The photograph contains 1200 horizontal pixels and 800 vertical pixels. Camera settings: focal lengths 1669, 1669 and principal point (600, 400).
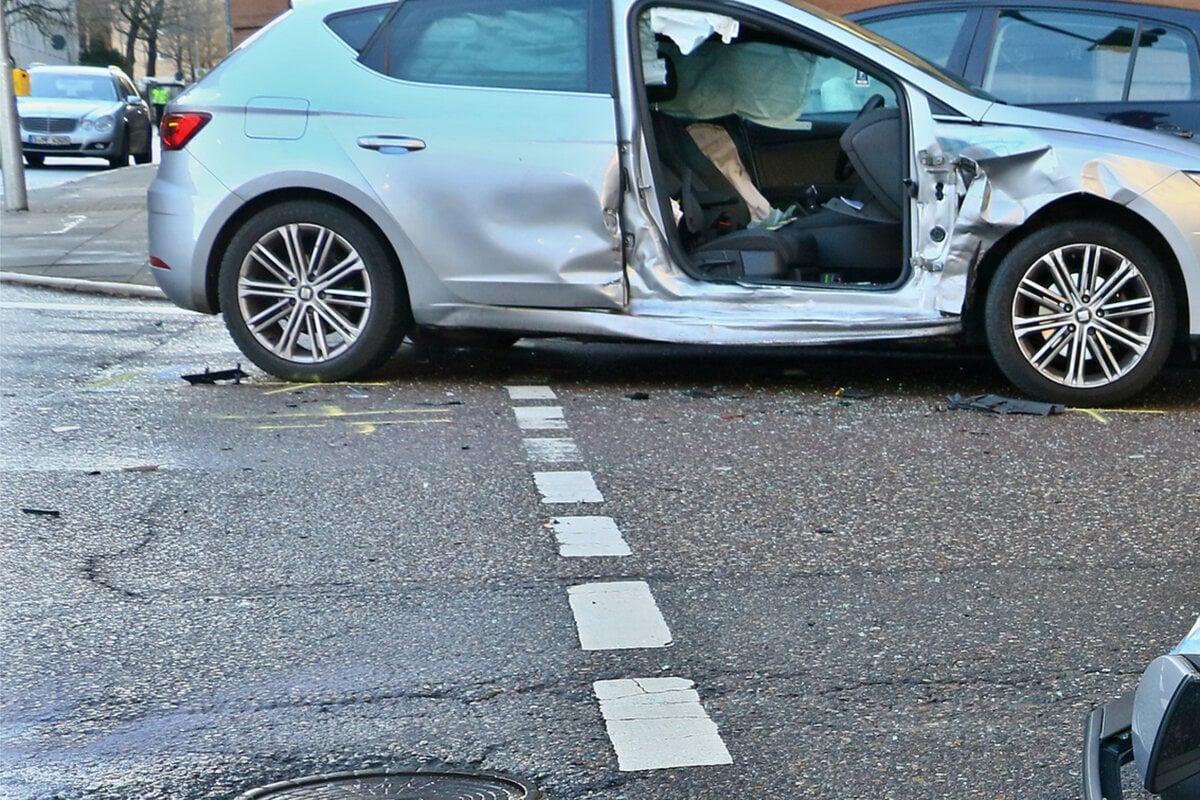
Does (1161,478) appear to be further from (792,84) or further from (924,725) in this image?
(792,84)

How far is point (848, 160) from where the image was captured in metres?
8.07

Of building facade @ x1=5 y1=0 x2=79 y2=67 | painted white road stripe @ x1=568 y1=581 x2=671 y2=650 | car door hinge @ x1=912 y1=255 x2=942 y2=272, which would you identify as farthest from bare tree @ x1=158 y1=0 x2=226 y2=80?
painted white road stripe @ x1=568 y1=581 x2=671 y2=650

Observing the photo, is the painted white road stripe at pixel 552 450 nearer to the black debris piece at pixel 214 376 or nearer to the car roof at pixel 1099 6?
the black debris piece at pixel 214 376

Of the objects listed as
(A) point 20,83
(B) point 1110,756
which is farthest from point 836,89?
(A) point 20,83

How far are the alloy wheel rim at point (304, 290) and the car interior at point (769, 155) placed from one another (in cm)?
142

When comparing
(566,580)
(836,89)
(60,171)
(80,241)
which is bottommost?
(60,171)

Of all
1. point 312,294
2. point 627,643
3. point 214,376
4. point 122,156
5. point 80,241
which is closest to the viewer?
point 627,643

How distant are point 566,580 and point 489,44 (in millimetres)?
3441

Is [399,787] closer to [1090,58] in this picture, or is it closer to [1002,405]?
[1002,405]

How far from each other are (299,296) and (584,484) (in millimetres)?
2282

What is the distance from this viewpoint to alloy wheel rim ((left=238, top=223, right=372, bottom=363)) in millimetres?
7273

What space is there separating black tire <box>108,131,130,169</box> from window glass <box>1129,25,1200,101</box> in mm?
23192

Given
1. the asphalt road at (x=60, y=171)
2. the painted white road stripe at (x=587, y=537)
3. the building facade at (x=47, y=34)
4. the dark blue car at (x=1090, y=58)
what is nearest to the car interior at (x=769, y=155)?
the dark blue car at (x=1090, y=58)

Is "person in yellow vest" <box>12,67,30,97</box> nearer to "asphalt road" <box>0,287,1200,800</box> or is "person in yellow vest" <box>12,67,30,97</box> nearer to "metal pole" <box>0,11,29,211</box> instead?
"metal pole" <box>0,11,29,211</box>
